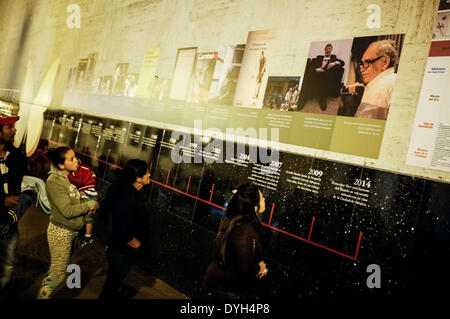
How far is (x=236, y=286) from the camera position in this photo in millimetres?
2424

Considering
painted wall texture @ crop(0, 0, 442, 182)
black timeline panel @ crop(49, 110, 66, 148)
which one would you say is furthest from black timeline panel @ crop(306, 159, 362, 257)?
black timeline panel @ crop(49, 110, 66, 148)

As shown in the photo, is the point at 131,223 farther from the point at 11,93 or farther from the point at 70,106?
the point at 11,93

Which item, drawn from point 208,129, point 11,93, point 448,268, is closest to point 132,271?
point 208,129

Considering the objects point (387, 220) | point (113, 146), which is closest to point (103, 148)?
point (113, 146)

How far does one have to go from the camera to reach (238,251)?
2.38 metres

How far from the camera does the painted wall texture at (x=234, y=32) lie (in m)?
2.74

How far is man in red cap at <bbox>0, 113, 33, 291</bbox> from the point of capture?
270cm

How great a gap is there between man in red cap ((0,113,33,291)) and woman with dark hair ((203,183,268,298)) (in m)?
1.79

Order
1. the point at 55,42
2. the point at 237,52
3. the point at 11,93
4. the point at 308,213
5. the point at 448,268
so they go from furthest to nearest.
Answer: the point at 11,93 < the point at 55,42 < the point at 237,52 < the point at 308,213 < the point at 448,268

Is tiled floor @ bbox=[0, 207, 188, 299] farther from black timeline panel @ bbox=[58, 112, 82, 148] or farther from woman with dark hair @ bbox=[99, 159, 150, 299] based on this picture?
black timeline panel @ bbox=[58, 112, 82, 148]

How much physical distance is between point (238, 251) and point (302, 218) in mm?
980

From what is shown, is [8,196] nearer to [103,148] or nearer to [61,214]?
[61,214]

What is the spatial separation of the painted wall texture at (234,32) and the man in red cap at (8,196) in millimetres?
2668
